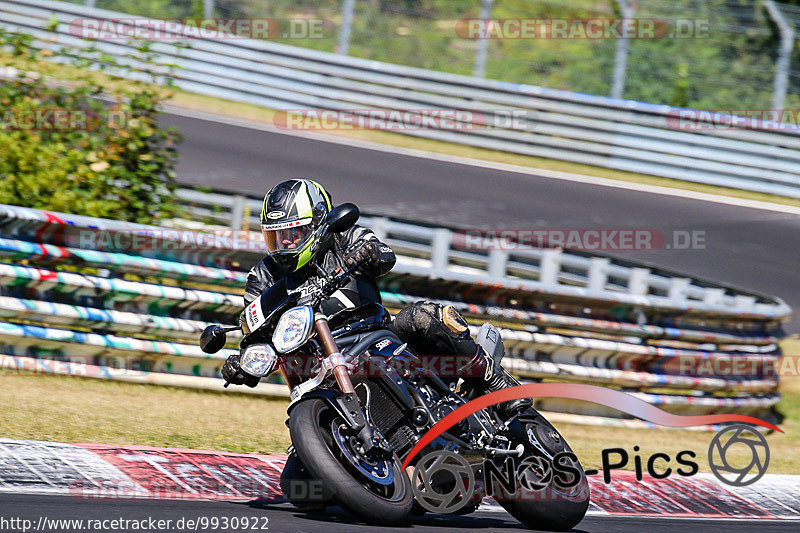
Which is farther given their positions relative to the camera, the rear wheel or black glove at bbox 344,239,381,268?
the rear wheel

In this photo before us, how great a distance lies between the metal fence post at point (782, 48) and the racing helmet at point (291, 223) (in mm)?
14823

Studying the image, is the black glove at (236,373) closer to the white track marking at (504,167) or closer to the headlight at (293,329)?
the headlight at (293,329)

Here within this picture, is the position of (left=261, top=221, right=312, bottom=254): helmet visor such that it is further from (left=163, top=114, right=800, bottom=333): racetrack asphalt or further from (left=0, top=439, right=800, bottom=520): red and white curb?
(left=163, top=114, right=800, bottom=333): racetrack asphalt

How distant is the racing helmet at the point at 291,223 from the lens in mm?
4918

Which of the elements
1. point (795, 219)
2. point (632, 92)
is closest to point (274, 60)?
point (632, 92)

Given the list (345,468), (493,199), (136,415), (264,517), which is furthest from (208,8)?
(345,468)

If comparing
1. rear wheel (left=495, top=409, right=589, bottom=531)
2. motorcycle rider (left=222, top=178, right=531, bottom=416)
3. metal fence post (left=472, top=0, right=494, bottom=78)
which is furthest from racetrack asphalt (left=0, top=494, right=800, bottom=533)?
metal fence post (left=472, top=0, right=494, bottom=78)

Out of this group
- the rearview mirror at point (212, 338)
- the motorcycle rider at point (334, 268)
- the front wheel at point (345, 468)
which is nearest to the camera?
the front wheel at point (345, 468)

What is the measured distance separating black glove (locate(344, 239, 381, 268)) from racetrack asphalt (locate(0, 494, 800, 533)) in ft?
4.05

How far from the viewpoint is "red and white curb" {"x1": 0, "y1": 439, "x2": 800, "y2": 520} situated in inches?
200

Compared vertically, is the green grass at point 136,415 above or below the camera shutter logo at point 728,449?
above

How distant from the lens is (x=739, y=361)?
9.30 meters

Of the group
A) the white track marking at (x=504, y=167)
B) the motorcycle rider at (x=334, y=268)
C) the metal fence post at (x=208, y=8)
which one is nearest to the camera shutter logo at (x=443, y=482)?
the motorcycle rider at (x=334, y=268)

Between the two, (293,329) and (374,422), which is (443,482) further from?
(293,329)
